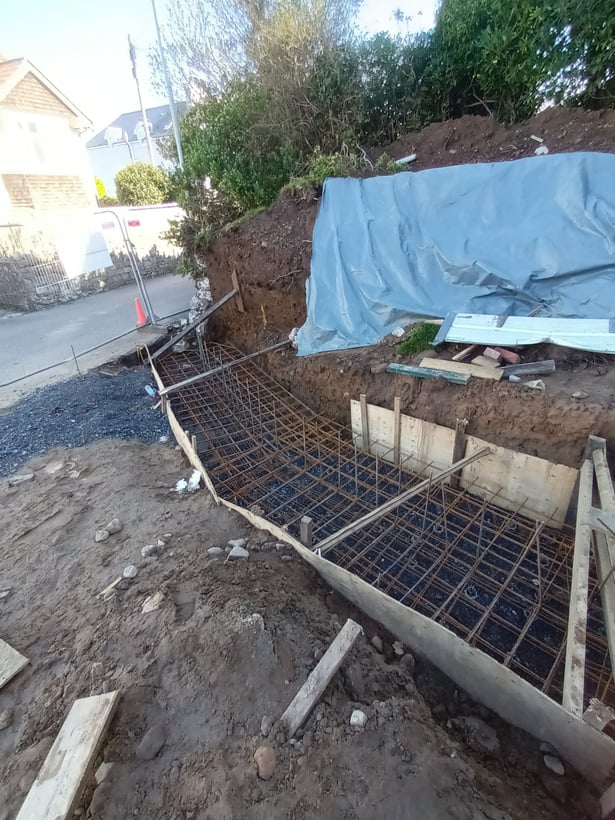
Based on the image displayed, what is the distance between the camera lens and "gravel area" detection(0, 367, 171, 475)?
5727 millimetres

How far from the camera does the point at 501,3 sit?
6.39 m

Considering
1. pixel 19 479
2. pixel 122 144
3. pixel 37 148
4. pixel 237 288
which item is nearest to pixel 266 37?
pixel 237 288

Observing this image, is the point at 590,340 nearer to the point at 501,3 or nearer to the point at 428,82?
the point at 501,3

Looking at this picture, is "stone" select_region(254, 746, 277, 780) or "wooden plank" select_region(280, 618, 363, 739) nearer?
"stone" select_region(254, 746, 277, 780)

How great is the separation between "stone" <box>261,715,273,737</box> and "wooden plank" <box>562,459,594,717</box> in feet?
5.13

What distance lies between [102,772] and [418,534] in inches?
117

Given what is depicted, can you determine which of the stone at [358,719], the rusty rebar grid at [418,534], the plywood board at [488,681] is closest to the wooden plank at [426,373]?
the rusty rebar grid at [418,534]

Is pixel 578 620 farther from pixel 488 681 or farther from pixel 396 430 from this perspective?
pixel 396 430

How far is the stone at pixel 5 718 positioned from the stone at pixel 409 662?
2.58 metres

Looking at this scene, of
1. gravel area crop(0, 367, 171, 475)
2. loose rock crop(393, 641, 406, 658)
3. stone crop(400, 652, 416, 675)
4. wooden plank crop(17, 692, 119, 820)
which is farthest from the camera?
gravel area crop(0, 367, 171, 475)

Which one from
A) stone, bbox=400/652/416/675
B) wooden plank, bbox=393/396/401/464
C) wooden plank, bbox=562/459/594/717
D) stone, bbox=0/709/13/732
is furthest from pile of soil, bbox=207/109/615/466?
stone, bbox=0/709/13/732

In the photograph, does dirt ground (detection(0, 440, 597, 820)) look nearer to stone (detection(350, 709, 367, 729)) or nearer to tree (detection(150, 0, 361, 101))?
stone (detection(350, 709, 367, 729))

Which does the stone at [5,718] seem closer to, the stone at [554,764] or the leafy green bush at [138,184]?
the stone at [554,764]

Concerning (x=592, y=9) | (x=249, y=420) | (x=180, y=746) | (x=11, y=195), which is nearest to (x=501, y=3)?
(x=592, y=9)
